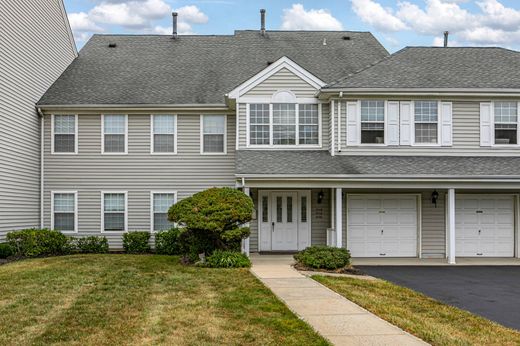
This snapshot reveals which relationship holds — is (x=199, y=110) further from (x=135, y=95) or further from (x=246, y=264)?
(x=246, y=264)

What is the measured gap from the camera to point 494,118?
20.3m

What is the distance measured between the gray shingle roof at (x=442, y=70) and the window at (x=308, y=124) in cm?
129

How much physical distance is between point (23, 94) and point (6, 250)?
538 cm

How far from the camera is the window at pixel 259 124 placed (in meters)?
20.5

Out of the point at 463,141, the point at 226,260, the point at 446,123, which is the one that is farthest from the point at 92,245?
the point at 463,141

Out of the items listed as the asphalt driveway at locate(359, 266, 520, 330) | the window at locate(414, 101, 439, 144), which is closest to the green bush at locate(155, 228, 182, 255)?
the asphalt driveway at locate(359, 266, 520, 330)

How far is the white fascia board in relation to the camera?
2034cm

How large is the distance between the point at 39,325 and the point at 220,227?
790cm

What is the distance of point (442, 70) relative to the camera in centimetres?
2119

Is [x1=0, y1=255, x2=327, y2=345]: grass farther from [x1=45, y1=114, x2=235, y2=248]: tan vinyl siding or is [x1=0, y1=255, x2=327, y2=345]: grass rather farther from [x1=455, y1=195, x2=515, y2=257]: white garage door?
[x1=455, y1=195, x2=515, y2=257]: white garage door

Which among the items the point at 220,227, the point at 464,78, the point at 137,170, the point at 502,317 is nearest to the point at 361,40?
the point at 464,78

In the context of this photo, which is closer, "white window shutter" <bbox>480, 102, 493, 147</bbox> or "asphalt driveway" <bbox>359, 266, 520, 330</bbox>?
"asphalt driveway" <bbox>359, 266, 520, 330</bbox>

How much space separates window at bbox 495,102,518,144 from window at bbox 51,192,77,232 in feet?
48.8

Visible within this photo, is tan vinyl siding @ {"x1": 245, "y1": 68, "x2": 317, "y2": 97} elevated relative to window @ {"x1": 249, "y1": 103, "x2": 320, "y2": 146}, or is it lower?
elevated
